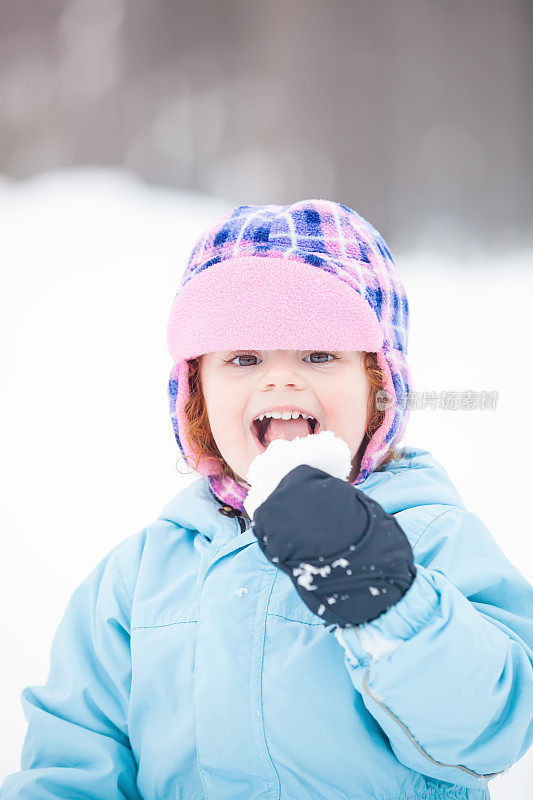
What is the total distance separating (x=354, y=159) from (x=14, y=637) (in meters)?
1.24

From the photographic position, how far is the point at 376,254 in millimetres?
941

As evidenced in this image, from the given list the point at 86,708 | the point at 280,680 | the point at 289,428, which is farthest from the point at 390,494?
the point at 86,708

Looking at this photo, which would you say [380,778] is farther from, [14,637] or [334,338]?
[14,637]

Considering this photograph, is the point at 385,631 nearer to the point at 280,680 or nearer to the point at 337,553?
the point at 337,553

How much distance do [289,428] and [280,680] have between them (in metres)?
0.29

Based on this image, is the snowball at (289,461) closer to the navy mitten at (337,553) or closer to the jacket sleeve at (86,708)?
the navy mitten at (337,553)

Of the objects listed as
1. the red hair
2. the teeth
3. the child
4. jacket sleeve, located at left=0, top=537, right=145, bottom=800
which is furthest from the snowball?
jacket sleeve, located at left=0, top=537, right=145, bottom=800

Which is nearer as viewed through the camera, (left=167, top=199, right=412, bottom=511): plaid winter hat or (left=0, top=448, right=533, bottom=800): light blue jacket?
(left=0, top=448, right=533, bottom=800): light blue jacket

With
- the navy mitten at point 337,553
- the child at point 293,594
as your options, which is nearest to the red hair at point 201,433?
the child at point 293,594

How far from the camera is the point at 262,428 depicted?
0.91m

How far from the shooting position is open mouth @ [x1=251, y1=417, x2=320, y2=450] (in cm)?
88

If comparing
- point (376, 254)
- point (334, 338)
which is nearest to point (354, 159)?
point (376, 254)

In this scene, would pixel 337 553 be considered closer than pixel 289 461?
Yes

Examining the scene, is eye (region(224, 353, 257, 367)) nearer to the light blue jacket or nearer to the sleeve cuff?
the light blue jacket
